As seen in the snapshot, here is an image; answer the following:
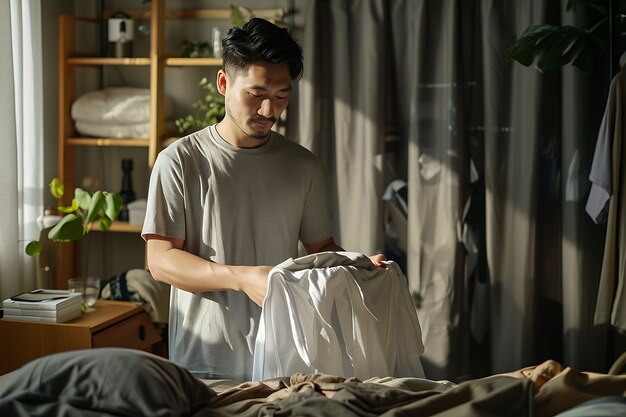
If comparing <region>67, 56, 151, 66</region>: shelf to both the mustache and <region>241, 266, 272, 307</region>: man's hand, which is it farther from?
<region>241, 266, 272, 307</region>: man's hand

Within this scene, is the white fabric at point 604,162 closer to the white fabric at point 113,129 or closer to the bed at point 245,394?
the bed at point 245,394

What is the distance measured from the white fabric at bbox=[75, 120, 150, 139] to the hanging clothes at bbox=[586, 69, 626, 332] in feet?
6.51

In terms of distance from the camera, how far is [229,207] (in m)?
2.22

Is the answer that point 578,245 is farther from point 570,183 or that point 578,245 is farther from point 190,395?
point 190,395

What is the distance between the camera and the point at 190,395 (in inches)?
64.4

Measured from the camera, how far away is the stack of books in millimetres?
3100

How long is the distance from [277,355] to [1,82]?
76.9 inches

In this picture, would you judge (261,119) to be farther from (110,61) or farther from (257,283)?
(110,61)

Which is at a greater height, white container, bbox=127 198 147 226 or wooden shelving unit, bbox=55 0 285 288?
wooden shelving unit, bbox=55 0 285 288

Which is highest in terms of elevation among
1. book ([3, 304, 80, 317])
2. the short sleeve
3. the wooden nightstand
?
the short sleeve

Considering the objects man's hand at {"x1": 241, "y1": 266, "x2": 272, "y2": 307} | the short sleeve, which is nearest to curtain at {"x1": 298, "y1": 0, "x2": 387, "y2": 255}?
the short sleeve

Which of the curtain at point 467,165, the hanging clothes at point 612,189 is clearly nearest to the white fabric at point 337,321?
the hanging clothes at point 612,189

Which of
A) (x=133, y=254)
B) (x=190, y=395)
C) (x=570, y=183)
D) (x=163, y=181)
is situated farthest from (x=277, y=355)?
(x=133, y=254)

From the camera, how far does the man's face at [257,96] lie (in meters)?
2.17
